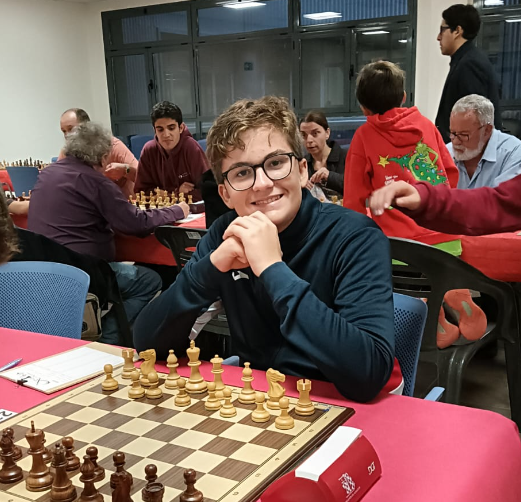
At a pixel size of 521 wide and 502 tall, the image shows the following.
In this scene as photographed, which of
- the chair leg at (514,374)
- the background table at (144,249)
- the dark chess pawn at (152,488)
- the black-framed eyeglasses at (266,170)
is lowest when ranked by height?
the chair leg at (514,374)

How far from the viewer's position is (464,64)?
14.7ft

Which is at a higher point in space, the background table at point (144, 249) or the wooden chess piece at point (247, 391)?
the wooden chess piece at point (247, 391)

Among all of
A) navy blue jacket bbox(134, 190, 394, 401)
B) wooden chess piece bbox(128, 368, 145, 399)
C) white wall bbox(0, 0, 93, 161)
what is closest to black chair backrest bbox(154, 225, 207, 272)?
navy blue jacket bbox(134, 190, 394, 401)

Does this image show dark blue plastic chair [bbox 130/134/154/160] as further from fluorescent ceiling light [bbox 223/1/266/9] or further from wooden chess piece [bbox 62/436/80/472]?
wooden chess piece [bbox 62/436/80/472]

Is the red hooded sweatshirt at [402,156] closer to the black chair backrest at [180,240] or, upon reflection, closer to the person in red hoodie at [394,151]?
the person in red hoodie at [394,151]

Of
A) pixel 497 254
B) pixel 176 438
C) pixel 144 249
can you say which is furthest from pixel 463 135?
pixel 176 438

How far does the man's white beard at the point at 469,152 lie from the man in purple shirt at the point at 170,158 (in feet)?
6.27

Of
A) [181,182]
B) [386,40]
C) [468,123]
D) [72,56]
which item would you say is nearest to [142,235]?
[181,182]

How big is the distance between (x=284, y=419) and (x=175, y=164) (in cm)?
393

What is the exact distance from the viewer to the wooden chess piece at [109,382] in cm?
136

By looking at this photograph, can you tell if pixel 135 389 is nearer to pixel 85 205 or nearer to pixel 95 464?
pixel 95 464

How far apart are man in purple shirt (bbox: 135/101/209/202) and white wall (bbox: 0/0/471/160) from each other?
5.32 meters

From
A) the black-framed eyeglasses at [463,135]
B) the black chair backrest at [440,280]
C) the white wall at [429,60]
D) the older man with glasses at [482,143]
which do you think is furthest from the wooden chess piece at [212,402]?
the white wall at [429,60]

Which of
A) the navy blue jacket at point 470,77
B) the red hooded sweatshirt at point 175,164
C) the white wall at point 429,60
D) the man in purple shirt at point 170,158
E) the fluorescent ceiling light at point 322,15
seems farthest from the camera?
the fluorescent ceiling light at point 322,15
